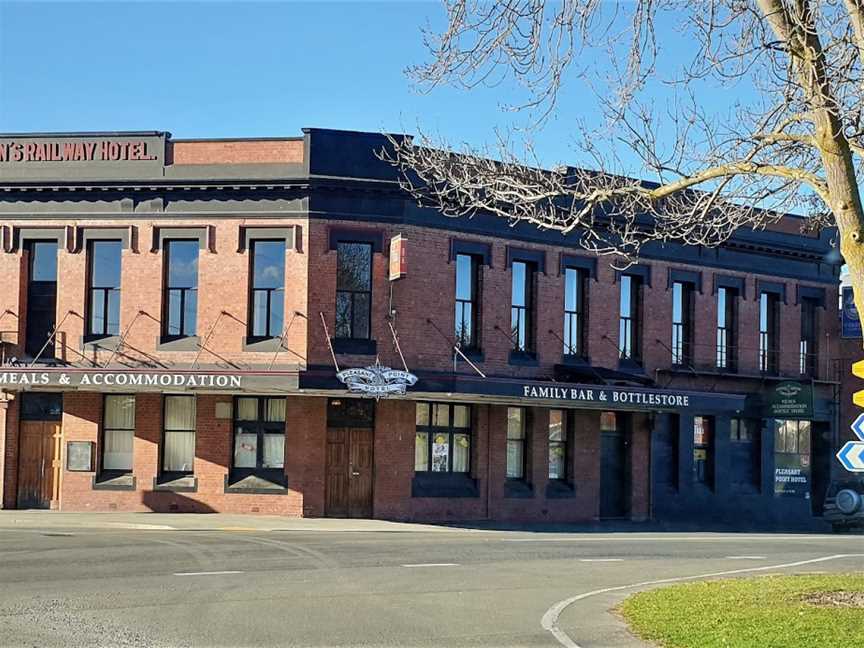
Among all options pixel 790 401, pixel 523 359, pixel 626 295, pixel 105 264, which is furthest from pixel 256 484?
pixel 790 401

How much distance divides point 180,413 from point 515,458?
29.6 feet

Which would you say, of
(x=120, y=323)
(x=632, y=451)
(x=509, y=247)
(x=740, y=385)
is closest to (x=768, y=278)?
(x=740, y=385)

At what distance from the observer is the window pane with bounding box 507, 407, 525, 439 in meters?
31.2

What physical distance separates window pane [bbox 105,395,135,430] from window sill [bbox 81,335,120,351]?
1.35 m

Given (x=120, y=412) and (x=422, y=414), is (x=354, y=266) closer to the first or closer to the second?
(x=422, y=414)

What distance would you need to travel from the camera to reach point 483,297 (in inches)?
1197

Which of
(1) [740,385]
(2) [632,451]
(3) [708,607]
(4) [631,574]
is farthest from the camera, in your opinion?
(1) [740,385]

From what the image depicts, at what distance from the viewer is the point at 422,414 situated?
98.1 ft

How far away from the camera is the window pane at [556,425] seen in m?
31.9

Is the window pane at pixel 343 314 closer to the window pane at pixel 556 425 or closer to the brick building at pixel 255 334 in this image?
the brick building at pixel 255 334

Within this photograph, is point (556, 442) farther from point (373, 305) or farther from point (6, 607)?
point (6, 607)

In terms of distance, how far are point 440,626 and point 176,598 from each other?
320cm

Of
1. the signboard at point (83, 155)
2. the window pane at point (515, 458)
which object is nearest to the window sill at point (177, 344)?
the signboard at point (83, 155)

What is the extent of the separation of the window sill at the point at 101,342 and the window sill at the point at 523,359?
10173 mm
